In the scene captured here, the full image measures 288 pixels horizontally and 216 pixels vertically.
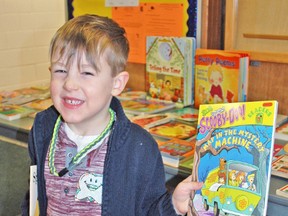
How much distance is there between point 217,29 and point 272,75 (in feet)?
0.99

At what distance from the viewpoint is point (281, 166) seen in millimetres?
1291

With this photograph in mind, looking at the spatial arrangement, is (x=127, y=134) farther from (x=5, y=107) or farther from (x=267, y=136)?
(x=5, y=107)

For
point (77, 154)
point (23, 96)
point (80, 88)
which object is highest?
point (80, 88)

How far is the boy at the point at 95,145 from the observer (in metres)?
1.06

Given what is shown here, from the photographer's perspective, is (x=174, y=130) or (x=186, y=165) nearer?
Answer: (x=186, y=165)

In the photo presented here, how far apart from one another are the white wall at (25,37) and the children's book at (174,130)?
1.25 meters

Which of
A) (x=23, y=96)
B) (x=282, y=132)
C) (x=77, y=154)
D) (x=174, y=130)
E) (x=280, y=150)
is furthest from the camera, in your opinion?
(x=23, y=96)

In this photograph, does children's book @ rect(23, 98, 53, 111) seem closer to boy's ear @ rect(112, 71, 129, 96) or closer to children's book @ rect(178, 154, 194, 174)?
children's book @ rect(178, 154, 194, 174)

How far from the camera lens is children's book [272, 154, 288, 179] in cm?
125

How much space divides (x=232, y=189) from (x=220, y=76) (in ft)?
2.76

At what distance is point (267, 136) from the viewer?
38.2 inches

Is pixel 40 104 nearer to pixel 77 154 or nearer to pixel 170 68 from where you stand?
pixel 170 68

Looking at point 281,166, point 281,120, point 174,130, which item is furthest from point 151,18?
point 281,166

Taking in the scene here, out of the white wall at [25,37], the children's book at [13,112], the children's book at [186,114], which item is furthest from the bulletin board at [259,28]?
the white wall at [25,37]
